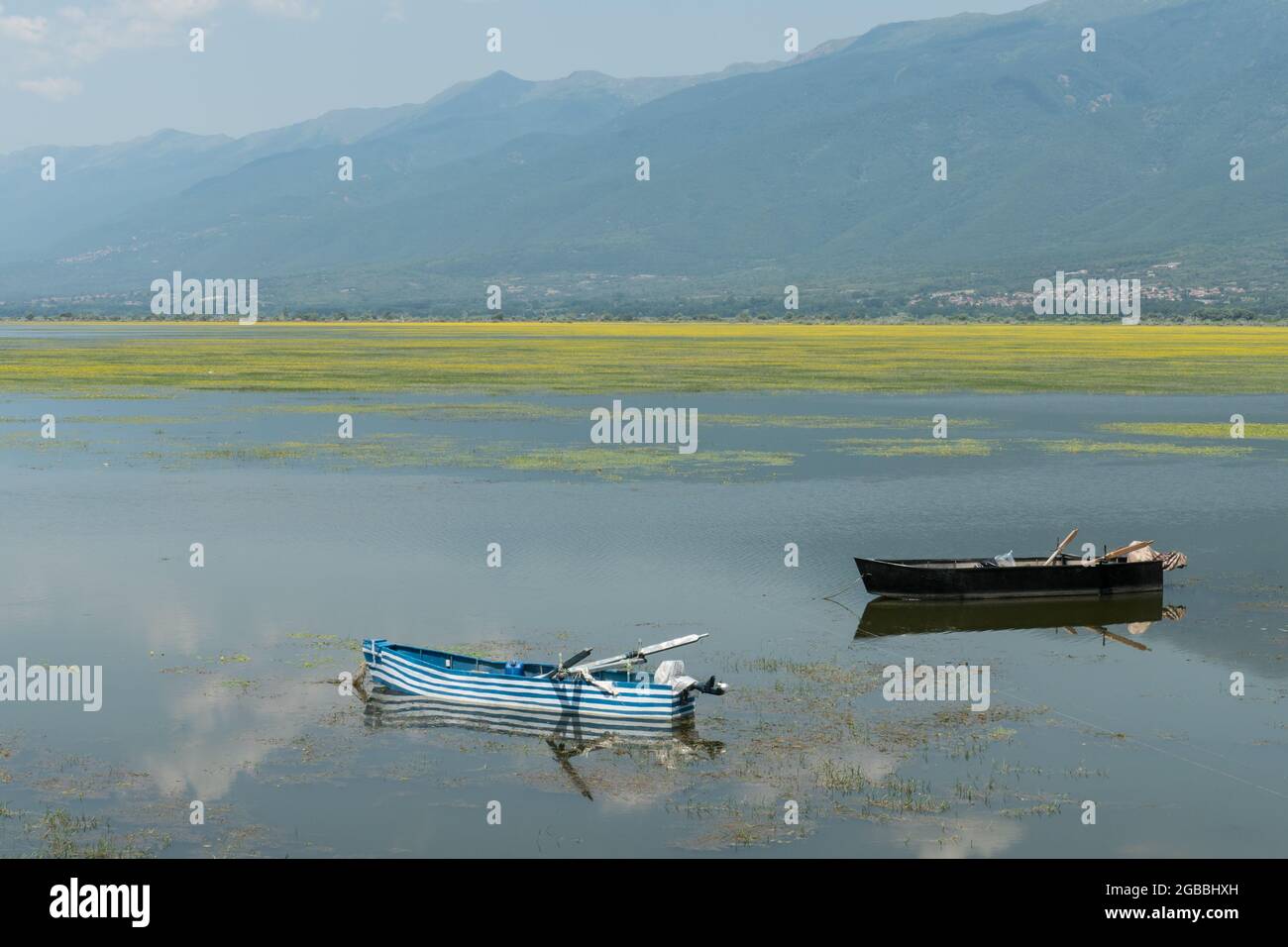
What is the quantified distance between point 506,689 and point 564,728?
4.67ft

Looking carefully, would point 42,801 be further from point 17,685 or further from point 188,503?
point 188,503

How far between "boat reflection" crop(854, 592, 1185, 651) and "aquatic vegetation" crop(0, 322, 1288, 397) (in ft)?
205

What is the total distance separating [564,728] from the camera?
27016 mm

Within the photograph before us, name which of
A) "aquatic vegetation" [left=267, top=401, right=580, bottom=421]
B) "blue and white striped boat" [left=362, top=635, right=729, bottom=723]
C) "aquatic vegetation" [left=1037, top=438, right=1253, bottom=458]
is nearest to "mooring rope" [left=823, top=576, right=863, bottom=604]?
"blue and white striped boat" [left=362, top=635, right=729, bottom=723]

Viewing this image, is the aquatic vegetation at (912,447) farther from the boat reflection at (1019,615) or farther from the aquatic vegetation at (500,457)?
the boat reflection at (1019,615)

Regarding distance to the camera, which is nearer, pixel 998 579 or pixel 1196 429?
pixel 998 579

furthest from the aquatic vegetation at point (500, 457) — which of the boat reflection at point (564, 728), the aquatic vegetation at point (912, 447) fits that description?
the boat reflection at point (564, 728)

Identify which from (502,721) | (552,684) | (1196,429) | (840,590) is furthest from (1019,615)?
(1196,429)

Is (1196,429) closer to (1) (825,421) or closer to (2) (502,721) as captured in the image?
(1) (825,421)

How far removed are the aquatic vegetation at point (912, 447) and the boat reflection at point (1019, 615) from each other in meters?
27.0

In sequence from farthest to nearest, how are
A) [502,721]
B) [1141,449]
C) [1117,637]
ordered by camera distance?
[1141,449] → [1117,637] → [502,721]

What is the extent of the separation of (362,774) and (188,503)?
1207 inches

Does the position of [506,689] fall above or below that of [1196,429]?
below

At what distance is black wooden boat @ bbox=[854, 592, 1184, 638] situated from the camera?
35.9m
